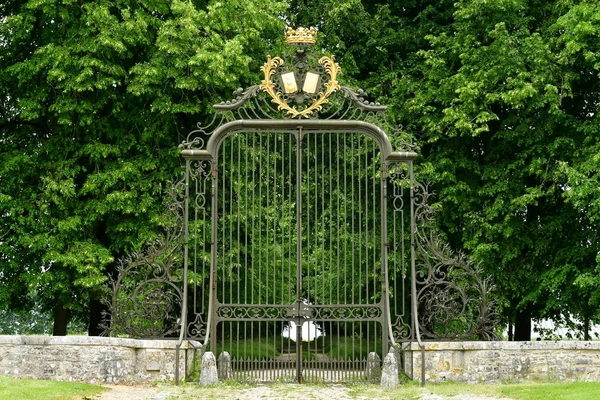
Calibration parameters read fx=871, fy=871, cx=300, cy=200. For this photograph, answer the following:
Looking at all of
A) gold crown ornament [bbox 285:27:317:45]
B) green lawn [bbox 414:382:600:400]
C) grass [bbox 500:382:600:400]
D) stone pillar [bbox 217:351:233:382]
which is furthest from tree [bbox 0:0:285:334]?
grass [bbox 500:382:600:400]

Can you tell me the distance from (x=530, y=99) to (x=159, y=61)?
630cm

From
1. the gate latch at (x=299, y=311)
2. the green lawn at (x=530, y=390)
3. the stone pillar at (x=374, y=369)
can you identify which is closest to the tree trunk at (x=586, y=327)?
the green lawn at (x=530, y=390)

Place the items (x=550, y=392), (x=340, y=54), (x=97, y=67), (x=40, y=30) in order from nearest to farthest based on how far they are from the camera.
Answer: (x=550, y=392) → (x=97, y=67) → (x=40, y=30) → (x=340, y=54)

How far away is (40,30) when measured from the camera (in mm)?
15703

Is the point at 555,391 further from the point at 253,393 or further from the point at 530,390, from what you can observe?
the point at 253,393

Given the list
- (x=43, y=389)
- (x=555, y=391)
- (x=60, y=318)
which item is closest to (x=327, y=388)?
(x=555, y=391)

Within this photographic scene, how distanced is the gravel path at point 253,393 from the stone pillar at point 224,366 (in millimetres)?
403

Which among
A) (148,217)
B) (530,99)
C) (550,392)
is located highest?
(530,99)

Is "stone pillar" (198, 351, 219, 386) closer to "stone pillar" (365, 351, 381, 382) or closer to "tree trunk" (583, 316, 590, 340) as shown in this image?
"stone pillar" (365, 351, 381, 382)

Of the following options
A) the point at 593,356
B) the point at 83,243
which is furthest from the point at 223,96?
the point at 593,356

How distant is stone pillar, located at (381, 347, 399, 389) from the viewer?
10.2 m

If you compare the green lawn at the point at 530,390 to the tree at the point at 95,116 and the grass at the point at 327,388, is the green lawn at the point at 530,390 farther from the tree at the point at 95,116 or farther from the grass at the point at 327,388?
the tree at the point at 95,116

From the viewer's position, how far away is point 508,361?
33.9 ft

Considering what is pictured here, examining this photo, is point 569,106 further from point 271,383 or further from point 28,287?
point 28,287
